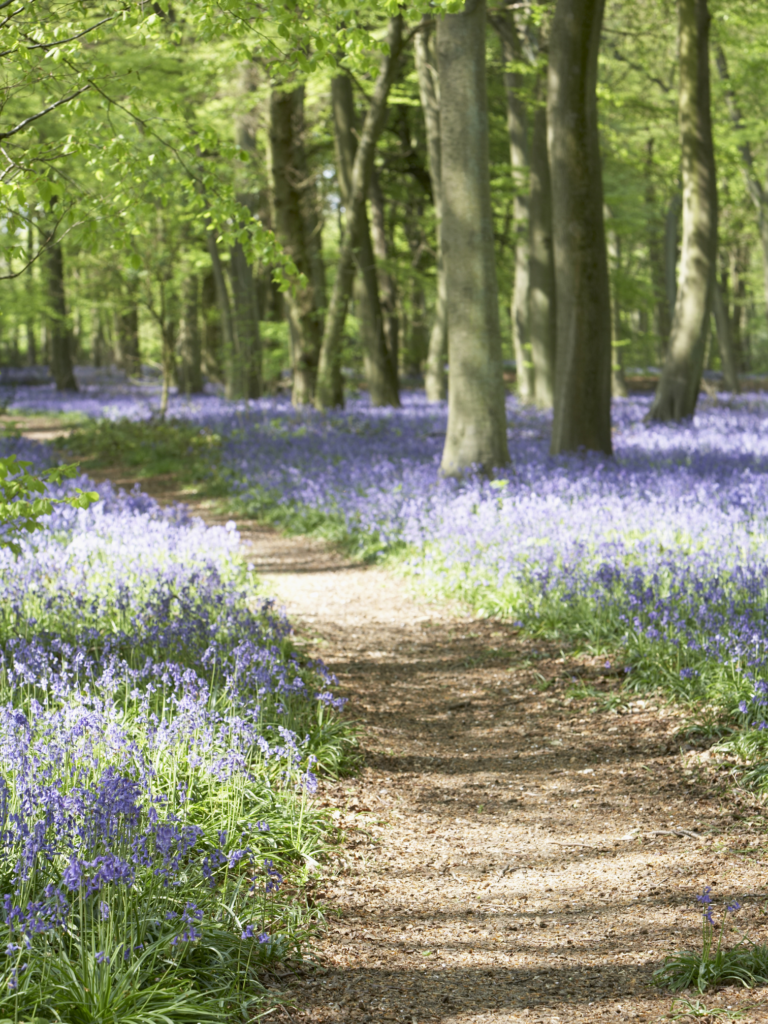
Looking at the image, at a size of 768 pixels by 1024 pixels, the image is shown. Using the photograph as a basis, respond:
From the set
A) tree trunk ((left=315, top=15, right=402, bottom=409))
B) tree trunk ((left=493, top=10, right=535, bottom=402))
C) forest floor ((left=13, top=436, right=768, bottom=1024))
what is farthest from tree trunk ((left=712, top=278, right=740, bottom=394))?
forest floor ((left=13, top=436, right=768, bottom=1024))

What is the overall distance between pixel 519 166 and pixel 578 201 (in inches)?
410

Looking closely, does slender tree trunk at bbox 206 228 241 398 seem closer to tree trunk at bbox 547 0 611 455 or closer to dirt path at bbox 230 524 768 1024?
tree trunk at bbox 547 0 611 455

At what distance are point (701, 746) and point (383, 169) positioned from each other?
23.1 m

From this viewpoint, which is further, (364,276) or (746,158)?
(746,158)

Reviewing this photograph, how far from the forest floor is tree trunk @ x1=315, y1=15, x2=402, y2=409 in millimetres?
12484

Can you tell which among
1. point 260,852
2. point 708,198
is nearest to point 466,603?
point 260,852

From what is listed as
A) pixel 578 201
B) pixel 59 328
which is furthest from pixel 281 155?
pixel 59 328

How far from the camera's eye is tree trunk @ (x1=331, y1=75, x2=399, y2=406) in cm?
1944

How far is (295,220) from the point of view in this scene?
1997cm

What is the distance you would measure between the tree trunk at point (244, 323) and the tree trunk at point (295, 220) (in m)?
1.24

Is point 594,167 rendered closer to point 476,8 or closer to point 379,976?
point 476,8

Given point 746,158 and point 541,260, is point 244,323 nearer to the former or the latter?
point 541,260

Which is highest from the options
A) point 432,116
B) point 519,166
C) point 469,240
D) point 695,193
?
point 432,116

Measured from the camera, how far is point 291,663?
17.6 feet
